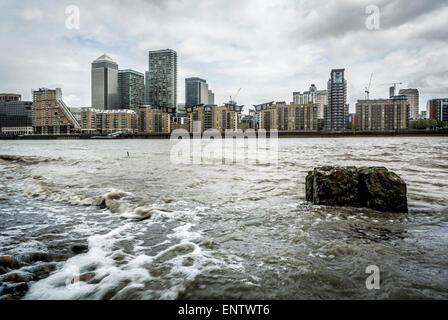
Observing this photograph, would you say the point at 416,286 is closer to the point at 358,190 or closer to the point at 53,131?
the point at 358,190

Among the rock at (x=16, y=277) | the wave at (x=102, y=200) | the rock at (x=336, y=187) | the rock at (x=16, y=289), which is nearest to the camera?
the rock at (x=16, y=289)

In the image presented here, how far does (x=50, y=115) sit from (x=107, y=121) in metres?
34.5

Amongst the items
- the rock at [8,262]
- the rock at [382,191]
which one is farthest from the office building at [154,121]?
the rock at [8,262]

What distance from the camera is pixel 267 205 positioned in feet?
21.0

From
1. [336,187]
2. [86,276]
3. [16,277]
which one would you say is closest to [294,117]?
[336,187]

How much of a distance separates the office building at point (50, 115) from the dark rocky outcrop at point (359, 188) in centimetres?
19553

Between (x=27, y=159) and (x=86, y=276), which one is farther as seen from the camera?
(x=27, y=159)

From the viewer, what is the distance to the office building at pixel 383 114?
174 m

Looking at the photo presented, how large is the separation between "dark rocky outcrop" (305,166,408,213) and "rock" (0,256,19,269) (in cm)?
577

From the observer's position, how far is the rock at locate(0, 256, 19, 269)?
327 centimetres

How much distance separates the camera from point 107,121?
180 m

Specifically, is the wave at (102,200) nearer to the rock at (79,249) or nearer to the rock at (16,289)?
the rock at (79,249)

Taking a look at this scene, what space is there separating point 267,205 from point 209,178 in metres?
4.70

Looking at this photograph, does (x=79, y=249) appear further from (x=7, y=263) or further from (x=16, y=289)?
(x=16, y=289)
